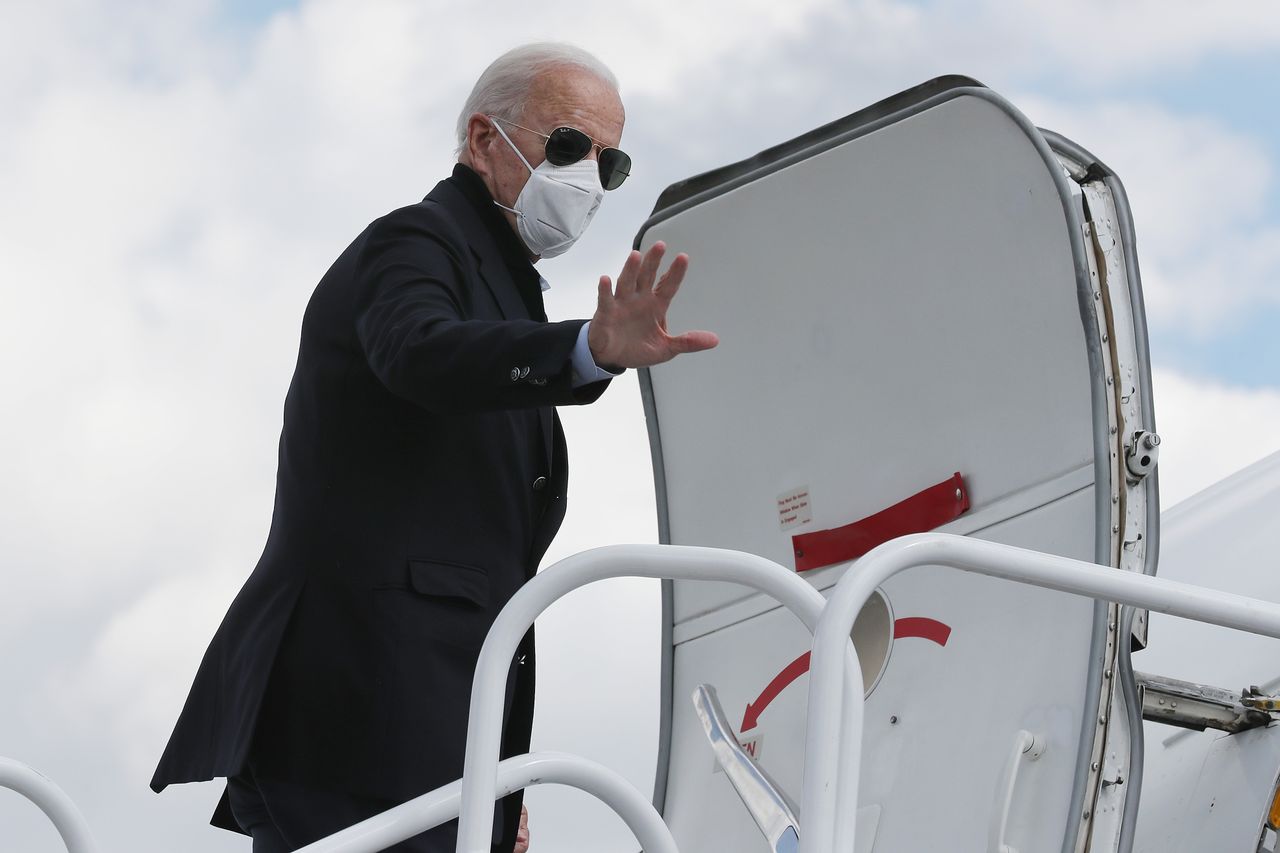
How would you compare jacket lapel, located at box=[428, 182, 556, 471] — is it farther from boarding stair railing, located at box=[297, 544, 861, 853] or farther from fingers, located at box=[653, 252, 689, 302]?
boarding stair railing, located at box=[297, 544, 861, 853]

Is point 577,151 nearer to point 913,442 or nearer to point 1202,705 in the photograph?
point 913,442

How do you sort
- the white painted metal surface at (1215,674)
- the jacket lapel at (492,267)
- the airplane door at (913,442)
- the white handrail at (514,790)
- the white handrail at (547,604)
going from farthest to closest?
1. the white painted metal surface at (1215,674)
2. the airplane door at (913,442)
3. the jacket lapel at (492,267)
4. the white handrail at (514,790)
5. the white handrail at (547,604)

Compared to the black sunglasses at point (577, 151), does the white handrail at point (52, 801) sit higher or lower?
lower

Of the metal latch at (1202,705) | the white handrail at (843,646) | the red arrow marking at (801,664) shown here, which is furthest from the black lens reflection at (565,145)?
the metal latch at (1202,705)

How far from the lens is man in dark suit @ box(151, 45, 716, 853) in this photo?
2.01 m

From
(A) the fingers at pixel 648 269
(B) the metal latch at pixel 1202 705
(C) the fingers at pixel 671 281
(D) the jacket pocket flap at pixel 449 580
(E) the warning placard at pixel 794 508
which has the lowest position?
(D) the jacket pocket flap at pixel 449 580

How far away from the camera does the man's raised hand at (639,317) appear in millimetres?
1843

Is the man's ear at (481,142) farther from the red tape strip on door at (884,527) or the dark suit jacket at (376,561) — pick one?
the red tape strip on door at (884,527)

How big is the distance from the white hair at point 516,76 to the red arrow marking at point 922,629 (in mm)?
1188

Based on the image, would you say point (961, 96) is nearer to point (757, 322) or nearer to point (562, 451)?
point (757, 322)

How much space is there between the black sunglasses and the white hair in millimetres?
26

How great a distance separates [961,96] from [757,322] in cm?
74

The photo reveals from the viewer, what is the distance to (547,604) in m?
1.64

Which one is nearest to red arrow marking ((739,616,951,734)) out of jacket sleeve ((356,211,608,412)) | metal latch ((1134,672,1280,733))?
metal latch ((1134,672,1280,733))
